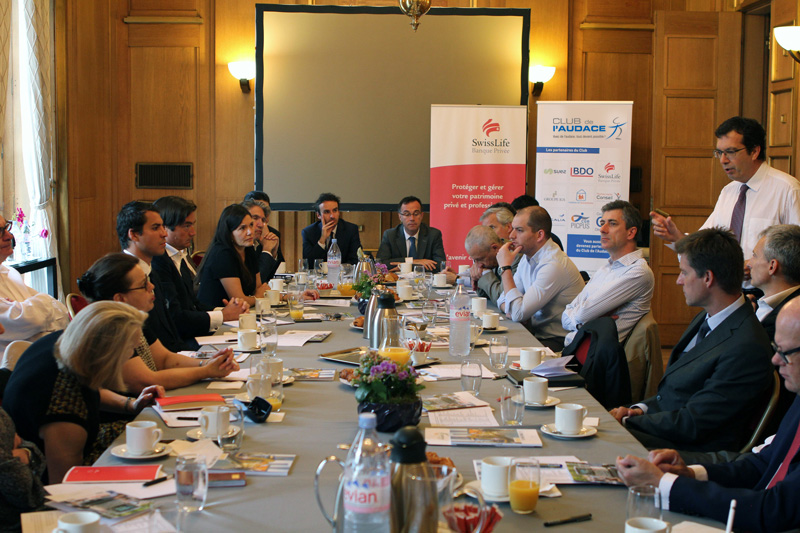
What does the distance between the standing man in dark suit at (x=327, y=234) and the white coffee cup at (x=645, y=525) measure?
19.2 ft

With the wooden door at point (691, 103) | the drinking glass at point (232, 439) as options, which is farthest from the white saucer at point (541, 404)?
the wooden door at point (691, 103)

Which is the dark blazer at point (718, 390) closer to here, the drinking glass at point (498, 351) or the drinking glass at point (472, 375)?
the drinking glass at point (498, 351)

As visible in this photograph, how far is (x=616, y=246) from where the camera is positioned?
423 cm

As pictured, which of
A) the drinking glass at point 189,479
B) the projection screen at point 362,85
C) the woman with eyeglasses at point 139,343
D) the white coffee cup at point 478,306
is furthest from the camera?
the projection screen at point 362,85

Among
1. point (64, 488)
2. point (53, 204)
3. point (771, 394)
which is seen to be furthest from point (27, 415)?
point (53, 204)

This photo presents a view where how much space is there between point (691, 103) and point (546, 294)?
4.13 m

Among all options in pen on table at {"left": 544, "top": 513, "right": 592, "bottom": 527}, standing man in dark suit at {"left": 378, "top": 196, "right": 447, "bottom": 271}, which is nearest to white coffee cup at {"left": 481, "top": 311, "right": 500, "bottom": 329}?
pen on table at {"left": 544, "top": 513, "right": 592, "bottom": 527}

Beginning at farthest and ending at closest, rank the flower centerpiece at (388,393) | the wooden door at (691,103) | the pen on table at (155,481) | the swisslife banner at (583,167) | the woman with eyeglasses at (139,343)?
the swisslife banner at (583,167) → the wooden door at (691,103) → the woman with eyeglasses at (139,343) → the flower centerpiece at (388,393) → the pen on table at (155,481)

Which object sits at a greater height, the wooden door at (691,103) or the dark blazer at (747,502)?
the wooden door at (691,103)

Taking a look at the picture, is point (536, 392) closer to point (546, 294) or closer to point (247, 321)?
point (247, 321)

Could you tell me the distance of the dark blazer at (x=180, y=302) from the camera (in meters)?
4.00

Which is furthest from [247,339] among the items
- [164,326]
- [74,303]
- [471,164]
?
[471,164]

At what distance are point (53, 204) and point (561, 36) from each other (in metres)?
5.53

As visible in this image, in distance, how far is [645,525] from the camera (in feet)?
4.91
